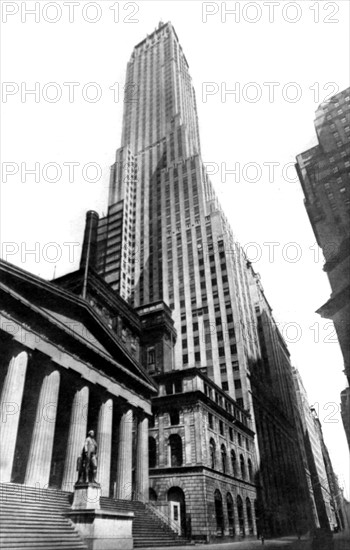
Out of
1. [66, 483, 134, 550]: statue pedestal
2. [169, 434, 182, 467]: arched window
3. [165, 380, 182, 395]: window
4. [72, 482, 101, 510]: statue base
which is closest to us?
[66, 483, 134, 550]: statue pedestal

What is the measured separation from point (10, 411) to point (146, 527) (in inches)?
487

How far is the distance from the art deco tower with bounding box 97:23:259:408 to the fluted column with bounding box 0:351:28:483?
4004 centimetres

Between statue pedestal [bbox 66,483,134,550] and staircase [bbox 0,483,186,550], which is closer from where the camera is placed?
staircase [bbox 0,483,186,550]

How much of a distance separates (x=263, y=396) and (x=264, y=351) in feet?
55.3

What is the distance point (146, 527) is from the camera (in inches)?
1016

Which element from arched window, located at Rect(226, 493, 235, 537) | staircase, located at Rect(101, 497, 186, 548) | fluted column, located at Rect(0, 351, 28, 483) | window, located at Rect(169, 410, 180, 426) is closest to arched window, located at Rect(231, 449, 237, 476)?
arched window, located at Rect(226, 493, 235, 537)

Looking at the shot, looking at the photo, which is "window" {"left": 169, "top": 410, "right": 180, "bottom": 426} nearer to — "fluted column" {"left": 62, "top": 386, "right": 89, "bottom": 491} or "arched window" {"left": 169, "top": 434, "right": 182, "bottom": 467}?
"arched window" {"left": 169, "top": 434, "right": 182, "bottom": 467}

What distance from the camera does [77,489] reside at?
20922 mm

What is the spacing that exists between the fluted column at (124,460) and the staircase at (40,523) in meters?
5.07

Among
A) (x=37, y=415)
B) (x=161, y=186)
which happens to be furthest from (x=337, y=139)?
(x=161, y=186)

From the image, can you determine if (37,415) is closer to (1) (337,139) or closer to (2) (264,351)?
(1) (337,139)

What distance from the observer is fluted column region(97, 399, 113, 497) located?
28328mm

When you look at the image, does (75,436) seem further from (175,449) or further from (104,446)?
(175,449)

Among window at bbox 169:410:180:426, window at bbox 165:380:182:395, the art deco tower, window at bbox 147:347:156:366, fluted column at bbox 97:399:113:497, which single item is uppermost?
the art deco tower
